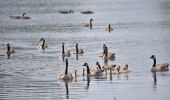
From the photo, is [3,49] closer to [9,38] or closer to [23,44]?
[23,44]

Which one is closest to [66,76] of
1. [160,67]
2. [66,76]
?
[66,76]

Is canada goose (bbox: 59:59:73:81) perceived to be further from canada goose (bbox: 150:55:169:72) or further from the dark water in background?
canada goose (bbox: 150:55:169:72)

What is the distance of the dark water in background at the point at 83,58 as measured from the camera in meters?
38.7

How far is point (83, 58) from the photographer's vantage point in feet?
176

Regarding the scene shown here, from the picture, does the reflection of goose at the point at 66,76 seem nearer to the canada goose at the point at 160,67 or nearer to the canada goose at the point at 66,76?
the canada goose at the point at 66,76

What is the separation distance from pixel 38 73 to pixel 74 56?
992 centimetres

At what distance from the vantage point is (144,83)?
135ft

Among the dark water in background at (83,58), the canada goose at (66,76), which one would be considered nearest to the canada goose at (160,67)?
the dark water in background at (83,58)

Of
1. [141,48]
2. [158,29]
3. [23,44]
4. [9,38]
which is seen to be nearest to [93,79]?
[141,48]

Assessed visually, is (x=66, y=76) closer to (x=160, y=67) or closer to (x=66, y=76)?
(x=66, y=76)

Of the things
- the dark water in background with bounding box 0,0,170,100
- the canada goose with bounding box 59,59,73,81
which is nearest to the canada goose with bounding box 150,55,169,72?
the dark water in background with bounding box 0,0,170,100

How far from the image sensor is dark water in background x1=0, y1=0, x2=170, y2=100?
3869cm

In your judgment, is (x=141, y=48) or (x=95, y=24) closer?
(x=141, y=48)

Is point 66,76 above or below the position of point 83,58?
below
